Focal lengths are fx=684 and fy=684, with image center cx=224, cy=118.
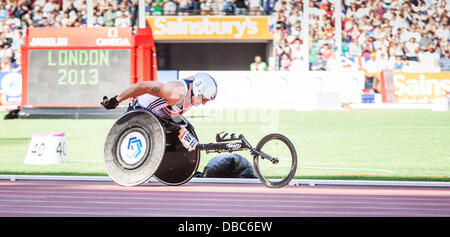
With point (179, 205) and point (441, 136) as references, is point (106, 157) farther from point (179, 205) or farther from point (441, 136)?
point (441, 136)

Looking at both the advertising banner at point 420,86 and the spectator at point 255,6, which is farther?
the spectator at point 255,6

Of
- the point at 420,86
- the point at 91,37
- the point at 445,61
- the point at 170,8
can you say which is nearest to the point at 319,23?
the point at 445,61

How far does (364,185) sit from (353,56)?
63.5 ft

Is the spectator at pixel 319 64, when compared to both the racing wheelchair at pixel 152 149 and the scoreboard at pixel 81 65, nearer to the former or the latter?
the scoreboard at pixel 81 65

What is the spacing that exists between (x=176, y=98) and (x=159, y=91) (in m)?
0.16

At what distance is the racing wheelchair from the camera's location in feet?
16.9

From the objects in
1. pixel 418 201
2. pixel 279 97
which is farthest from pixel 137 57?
pixel 418 201

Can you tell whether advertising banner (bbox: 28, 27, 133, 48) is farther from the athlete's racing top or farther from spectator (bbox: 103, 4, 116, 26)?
the athlete's racing top

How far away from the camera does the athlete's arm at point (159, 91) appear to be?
5.26 metres

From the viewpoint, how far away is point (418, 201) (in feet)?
18.8

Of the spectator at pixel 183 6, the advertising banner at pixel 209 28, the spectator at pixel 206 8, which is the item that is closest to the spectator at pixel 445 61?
the advertising banner at pixel 209 28

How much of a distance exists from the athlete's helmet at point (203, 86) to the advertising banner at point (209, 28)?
21961 millimetres

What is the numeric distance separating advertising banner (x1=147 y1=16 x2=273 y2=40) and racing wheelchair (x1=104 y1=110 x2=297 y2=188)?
21.7m

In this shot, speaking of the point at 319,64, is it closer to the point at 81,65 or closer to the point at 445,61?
the point at 445,61
